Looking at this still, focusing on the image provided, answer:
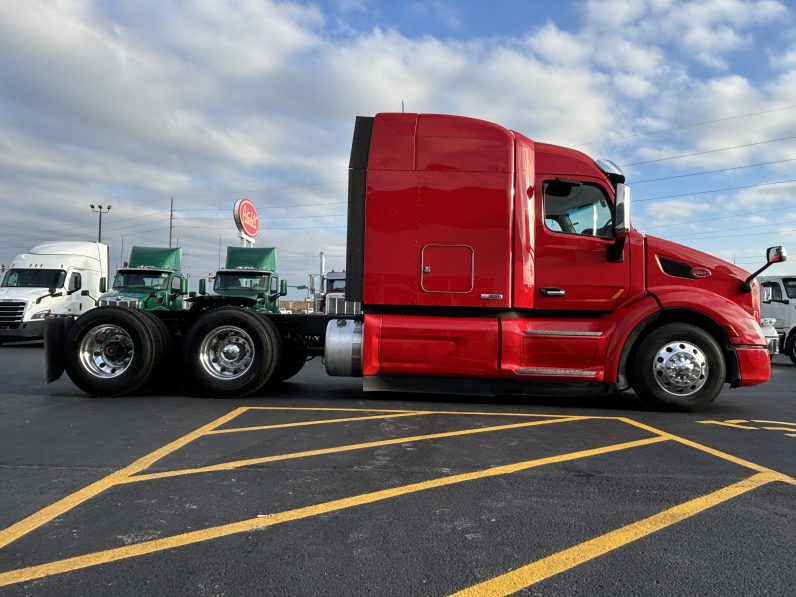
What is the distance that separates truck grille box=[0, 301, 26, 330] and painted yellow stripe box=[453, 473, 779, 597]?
16782 mm

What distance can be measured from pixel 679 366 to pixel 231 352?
18.1ft

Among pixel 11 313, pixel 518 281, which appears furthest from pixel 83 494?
pixel 11 313

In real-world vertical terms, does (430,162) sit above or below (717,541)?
above

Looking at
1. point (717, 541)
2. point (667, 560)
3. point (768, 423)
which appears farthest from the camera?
point (768, 423)

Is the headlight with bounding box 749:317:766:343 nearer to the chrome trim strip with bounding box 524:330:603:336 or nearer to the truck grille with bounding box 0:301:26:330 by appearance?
the chrome trim strip with bounding box 524:330:603:336

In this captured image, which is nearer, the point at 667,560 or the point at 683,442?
the point at 667,560

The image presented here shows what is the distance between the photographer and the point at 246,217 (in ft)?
A: 67.5

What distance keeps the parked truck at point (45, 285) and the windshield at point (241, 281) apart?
375 centimetres

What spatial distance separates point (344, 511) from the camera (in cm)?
301

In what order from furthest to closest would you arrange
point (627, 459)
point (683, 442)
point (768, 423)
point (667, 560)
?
point (768, 423)
point (683, 442)
point (627, 459)
point (667, 560)

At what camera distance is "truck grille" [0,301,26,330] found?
48.4 feet

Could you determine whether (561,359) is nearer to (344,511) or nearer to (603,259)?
(603,259)

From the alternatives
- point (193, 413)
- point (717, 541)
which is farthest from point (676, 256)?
point (193, 413)

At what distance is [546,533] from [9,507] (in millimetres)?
3105
